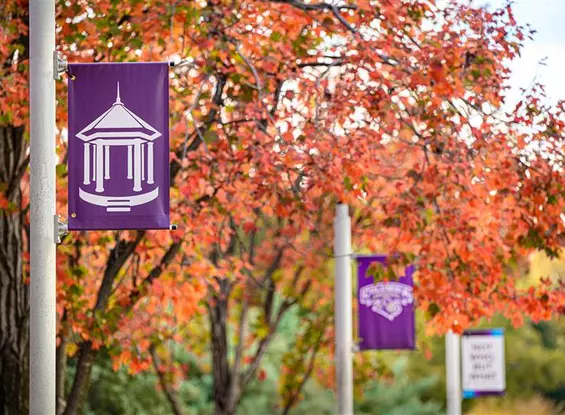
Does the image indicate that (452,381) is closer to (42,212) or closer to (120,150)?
(120,150)

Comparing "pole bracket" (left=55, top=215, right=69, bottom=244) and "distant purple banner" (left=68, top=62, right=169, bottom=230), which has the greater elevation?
"distant purple banner" (left=68, top=62, right=169, bottom=230)

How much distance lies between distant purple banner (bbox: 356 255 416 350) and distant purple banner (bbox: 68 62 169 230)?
26.9 feet

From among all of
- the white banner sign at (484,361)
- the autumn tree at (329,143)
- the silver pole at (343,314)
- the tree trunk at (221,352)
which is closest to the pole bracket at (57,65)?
the autumn tree at (329,143)

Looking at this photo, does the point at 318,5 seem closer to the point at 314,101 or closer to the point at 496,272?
the point at 314,101

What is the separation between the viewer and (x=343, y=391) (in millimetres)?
16469

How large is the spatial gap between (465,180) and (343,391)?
5117 mm

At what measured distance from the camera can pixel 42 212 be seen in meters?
8.88

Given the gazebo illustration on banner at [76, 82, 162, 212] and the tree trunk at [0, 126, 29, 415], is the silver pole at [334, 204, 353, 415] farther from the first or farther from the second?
the gazebo illustration on banner at [76, 82, 162, 212]

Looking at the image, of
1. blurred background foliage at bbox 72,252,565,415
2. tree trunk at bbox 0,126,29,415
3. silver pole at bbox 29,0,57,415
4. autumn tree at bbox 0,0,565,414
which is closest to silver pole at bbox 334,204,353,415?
autumn tree at bbox 0,0,565,414

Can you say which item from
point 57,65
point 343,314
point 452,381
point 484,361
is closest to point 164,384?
point 452,381

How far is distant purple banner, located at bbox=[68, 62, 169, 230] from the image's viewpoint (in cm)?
897

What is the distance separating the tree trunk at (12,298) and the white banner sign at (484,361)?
9265 mm

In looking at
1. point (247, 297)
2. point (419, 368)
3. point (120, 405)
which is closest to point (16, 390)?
point (247, 297)

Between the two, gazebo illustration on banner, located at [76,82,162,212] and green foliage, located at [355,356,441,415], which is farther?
green foliage, located at [355,356,441,415]
